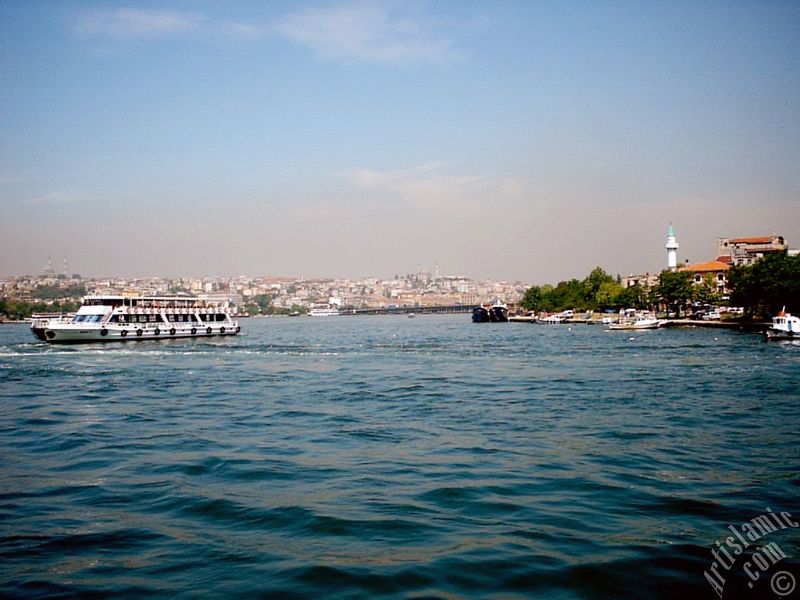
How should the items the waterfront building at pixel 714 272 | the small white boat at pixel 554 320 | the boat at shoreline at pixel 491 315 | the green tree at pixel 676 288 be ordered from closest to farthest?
the green tree at pixel 676 288 < the waterfront building at pixel 714 272 < the small white boat at pixel 554 320 < the boat at shoreline at pixel 491 315

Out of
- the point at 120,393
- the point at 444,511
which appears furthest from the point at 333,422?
the point at 120,393

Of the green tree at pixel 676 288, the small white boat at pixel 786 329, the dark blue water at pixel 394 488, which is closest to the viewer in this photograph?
the dark blue water at pixel 394 488

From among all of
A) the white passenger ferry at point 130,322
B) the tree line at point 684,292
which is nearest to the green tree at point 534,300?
the tree line at point 684,292

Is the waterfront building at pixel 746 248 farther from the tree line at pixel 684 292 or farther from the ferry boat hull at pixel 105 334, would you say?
the ferry boat hull at pixel 105 334

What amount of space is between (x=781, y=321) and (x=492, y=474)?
37.1 m

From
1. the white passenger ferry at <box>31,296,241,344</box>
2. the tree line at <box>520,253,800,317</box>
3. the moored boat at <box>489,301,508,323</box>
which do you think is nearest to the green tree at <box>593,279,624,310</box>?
the tree line at <box>520,253,800,317</box>

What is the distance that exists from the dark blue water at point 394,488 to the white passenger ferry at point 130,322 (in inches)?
1050

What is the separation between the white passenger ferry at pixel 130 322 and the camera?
43.8 meters

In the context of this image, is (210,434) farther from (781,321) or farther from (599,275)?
(599,275)

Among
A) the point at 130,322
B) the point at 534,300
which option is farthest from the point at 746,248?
the point at 130,322

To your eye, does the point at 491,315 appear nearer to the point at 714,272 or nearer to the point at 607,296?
the point at 607,296

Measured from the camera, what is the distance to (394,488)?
337 inches

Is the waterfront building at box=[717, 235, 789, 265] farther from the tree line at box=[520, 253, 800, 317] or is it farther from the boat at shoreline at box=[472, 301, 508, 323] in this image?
the boat at shoreline at box=[472, 301, 508, 323]

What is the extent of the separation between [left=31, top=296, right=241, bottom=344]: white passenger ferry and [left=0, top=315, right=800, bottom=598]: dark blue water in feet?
87.5
